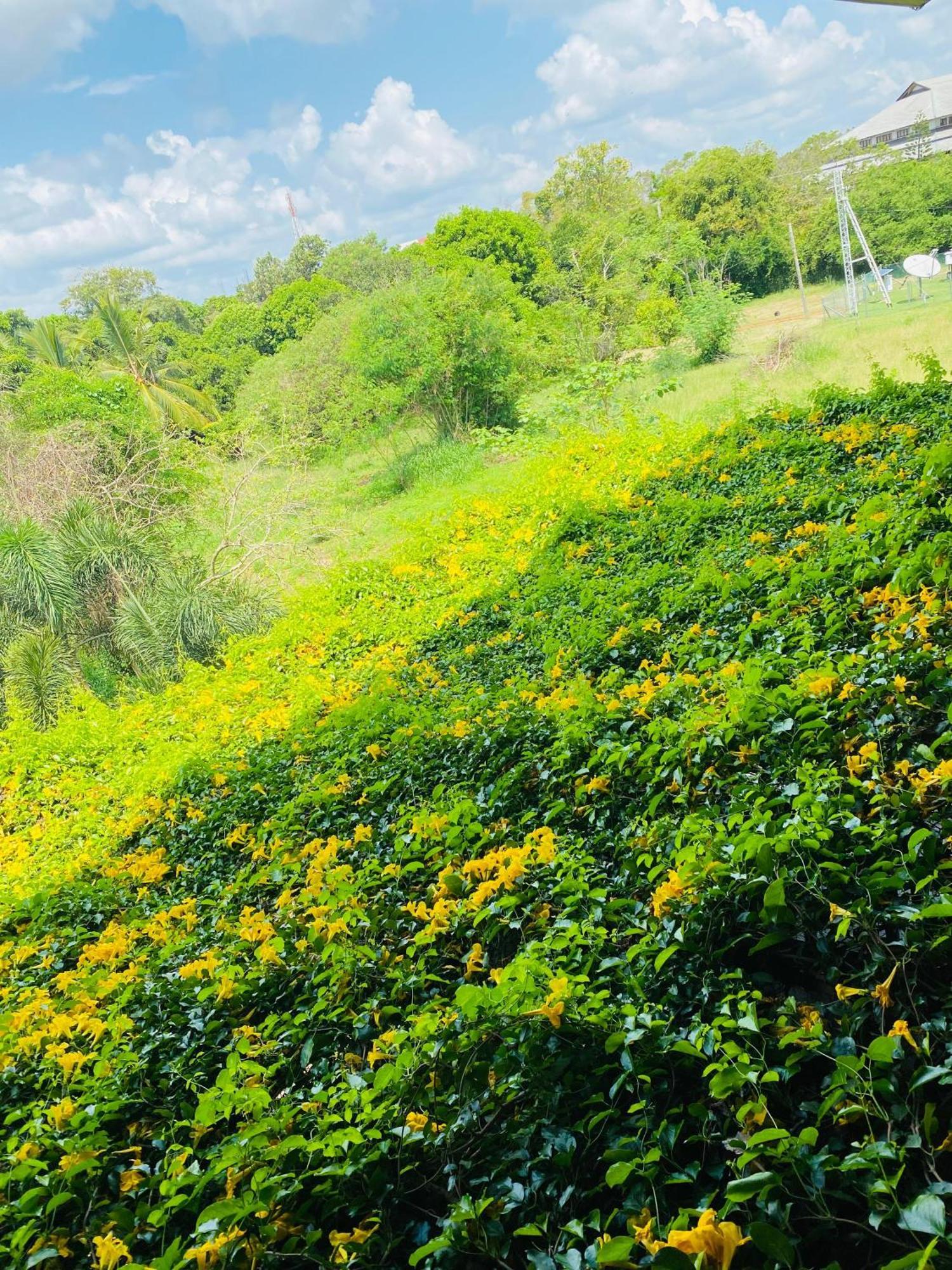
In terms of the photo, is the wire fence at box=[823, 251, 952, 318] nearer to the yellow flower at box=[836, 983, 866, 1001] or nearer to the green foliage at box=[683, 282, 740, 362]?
the green foliage at box=[683, 282, 740, 362]

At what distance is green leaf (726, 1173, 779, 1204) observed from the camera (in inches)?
42.1

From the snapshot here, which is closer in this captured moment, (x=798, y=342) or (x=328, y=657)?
(x=328, y=657)

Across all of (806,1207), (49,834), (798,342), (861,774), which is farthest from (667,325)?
(806,1207)

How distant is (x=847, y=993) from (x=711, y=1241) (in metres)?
0.49

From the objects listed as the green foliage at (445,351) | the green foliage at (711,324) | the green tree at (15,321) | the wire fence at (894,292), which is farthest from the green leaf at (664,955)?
the green tree at (15,321)

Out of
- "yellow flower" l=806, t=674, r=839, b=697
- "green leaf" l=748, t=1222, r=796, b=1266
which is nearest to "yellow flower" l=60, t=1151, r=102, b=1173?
"green leaf" l=748, t=1222, r=796, b=1266

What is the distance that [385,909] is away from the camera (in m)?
2.36

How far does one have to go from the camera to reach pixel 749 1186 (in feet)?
3.54

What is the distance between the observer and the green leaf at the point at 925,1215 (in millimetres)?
958

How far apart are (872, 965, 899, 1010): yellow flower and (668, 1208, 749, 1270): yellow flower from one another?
0.45 m

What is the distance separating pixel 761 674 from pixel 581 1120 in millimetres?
1318

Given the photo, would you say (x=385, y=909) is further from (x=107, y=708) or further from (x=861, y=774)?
(x=107, y=708)

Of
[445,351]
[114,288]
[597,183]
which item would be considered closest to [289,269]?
[114,288]

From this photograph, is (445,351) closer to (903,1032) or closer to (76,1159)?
(76,1159)
